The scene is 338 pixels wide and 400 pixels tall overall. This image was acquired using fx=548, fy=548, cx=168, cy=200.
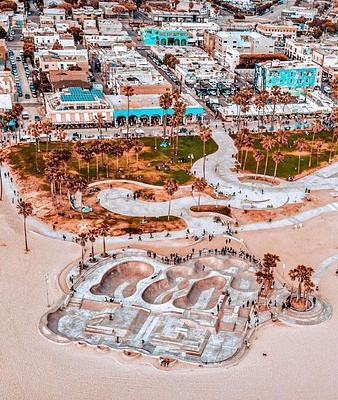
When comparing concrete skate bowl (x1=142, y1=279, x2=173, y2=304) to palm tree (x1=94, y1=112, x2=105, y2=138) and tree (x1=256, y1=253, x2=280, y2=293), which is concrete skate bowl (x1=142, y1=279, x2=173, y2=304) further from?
palm tree (x1=94, y1=112, x2=105, y2=138)

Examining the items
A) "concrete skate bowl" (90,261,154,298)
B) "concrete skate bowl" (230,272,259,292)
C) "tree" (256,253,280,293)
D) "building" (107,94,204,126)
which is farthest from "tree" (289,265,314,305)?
"building" (107,94,204,126)

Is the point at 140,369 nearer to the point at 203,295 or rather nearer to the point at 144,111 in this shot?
the point at 203,295

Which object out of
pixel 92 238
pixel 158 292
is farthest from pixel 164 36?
pixel 158 292

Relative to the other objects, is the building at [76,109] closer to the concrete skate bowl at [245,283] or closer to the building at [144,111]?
the building at [144,111]

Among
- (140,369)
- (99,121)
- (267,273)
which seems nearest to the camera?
(140,369)

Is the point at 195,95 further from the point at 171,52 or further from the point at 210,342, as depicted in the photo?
the point at 210,342

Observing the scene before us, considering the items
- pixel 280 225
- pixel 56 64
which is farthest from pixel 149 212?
pixel 56 64
